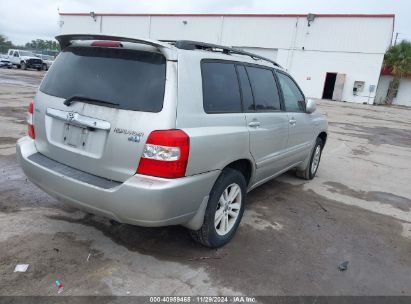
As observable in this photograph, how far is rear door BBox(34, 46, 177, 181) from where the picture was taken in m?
2.78

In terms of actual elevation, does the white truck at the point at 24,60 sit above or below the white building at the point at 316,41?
below

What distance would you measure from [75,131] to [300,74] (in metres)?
35.8

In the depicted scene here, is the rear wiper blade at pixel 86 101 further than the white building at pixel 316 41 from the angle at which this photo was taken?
No

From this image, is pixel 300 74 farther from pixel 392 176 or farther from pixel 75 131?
pixel 75 131

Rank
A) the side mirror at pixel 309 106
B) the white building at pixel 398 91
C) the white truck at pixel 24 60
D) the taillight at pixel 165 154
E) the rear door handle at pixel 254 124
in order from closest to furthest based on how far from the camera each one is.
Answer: the taillight at pixel 165 154 < the rear door handle at pixel 254 124 < the side mirror at pixel 309 106 < the white truck at pixel 24 60 < the white building at pixel 398 91

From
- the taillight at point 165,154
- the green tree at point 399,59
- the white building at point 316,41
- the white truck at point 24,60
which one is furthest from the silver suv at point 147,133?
the white truck at point 24,60

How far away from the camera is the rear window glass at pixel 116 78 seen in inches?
112

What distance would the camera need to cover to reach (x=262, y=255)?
355 centimetres

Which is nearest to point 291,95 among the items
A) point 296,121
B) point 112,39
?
point 296,121

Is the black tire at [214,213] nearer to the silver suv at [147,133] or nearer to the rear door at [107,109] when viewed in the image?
the silver suv at [147,133]

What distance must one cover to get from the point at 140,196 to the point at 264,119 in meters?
1.83

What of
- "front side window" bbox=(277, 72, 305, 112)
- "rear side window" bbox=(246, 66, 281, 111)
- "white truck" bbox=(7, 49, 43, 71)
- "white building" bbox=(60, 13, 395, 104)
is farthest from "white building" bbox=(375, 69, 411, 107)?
"rear side window" bbox=(246, 66, 281, 111)

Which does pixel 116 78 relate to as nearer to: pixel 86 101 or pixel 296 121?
pixel 86 101

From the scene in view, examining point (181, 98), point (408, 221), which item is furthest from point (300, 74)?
point (181, 98)
